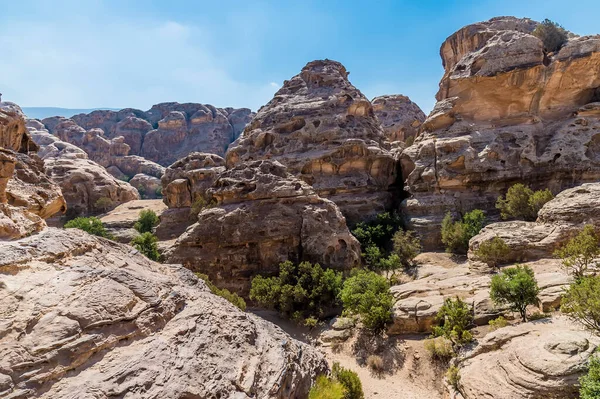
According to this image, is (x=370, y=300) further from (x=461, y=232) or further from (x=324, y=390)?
(x=461, y=232)

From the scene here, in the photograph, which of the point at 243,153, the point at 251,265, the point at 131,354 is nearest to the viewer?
the point at 131,354

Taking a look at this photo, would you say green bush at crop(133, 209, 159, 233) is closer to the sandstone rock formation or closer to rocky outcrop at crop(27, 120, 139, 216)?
rocky outcrop at crop(27, 120, 139, 216)

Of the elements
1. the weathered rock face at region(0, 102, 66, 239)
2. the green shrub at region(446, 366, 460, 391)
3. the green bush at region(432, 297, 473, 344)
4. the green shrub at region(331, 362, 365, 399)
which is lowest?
the green shrub at region(446, 366, 460, 391)

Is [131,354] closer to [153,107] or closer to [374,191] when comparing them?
[374,191]

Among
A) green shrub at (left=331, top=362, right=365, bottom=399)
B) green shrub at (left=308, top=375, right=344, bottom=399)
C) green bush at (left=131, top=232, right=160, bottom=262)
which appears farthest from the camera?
green bush at (left=131, top=232, right=160, bottom=262)

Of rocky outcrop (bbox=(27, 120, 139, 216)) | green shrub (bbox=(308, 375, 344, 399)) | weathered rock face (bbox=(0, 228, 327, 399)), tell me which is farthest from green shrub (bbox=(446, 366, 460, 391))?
rocky outcrop (bbox=(27, 120, 139, 216))

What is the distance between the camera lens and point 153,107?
107188mm

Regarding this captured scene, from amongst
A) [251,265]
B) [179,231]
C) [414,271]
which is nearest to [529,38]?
[414,271]

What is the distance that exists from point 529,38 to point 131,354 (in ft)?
136

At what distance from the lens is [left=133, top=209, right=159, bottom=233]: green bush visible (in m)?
37.8

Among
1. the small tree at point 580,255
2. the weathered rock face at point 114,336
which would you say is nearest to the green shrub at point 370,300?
the weathered rock face at point 114,336

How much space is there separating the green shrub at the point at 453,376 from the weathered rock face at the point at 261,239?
10301 millimetres

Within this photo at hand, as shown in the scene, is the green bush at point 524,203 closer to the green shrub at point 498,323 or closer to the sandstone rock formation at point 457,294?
the sandstone rock formation at point 457,294

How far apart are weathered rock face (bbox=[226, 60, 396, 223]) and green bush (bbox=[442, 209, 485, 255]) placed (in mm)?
9038
